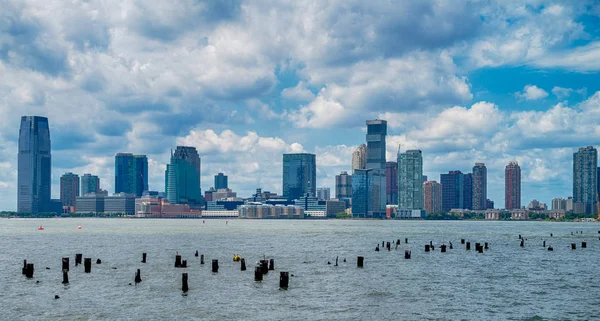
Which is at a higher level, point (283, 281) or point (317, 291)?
point (283, 281)

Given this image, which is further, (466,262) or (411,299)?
(466,262)

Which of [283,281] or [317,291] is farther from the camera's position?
[283,281]

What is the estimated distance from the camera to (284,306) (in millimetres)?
60469

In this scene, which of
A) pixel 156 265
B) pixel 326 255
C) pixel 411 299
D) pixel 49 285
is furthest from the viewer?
pixel 326 255

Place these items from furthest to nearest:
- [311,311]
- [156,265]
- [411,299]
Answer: [156,265] → [411,299] → [311,311]

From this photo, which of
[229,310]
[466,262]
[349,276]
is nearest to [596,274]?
[466,262]

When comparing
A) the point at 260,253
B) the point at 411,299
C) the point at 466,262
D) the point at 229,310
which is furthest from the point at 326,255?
the point at 229,310

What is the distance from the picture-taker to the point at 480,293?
69.6 m

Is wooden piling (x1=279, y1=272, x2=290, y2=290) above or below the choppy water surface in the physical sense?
above

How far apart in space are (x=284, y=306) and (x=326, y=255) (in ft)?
175

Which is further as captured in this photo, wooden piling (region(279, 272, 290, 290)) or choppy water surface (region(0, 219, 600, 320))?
wooden piling (region(279, 272, 290, 290))

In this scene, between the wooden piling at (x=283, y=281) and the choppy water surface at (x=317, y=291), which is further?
the wooden piling at (x=283, y=281)

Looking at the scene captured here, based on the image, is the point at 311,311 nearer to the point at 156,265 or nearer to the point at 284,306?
the point at 284,306

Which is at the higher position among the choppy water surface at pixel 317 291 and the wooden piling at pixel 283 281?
the wooden piling at pixel 283 281
